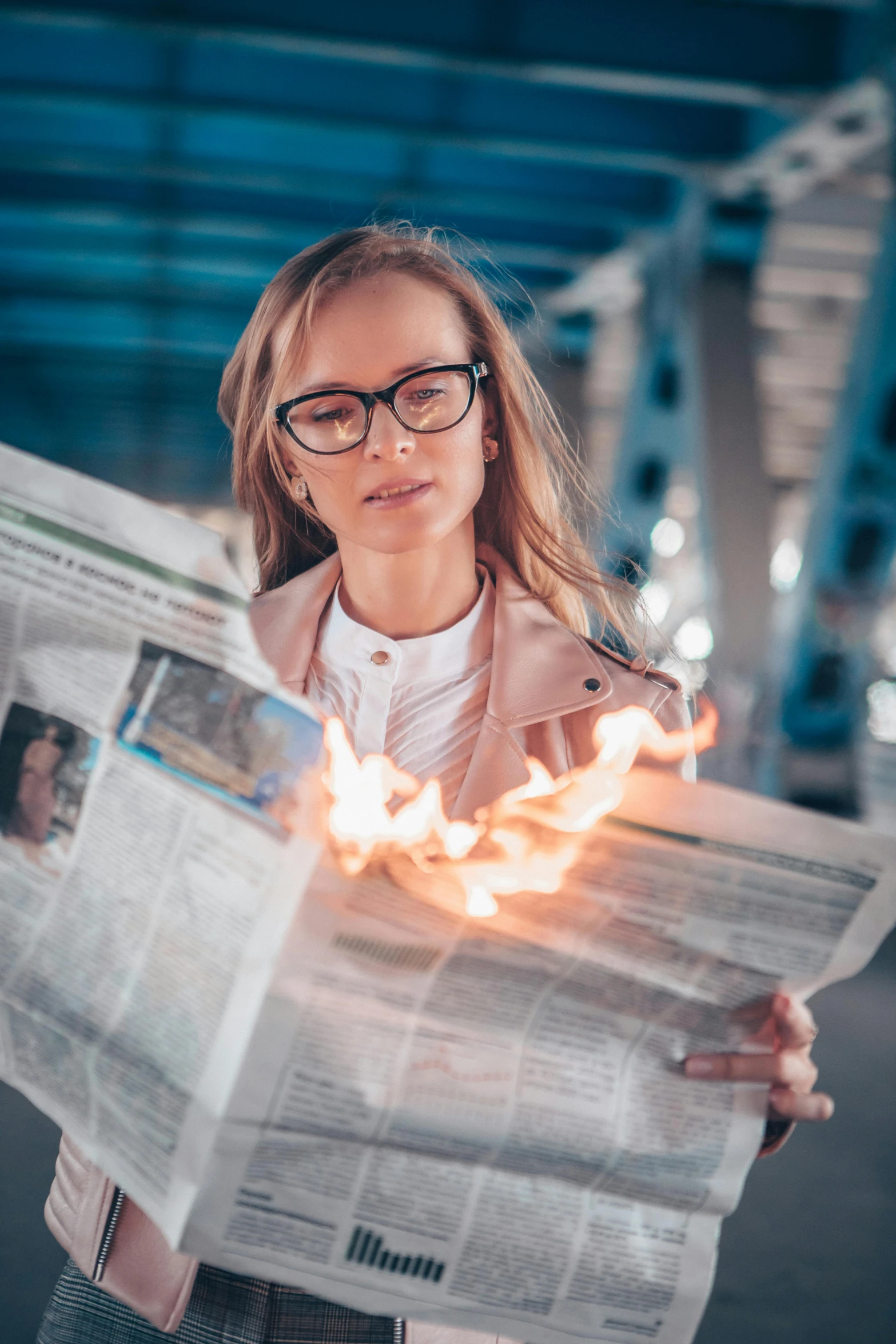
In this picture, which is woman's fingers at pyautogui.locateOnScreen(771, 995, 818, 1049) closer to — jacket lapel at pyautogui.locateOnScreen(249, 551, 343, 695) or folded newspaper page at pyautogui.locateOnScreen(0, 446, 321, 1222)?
folded newspaper page at pyautogui.locateOnScreen(0, 446, 321, 1222)

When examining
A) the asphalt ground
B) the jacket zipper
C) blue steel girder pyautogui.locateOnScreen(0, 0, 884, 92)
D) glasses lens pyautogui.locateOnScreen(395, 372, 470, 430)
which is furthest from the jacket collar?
blue steel girder pyautogui.locateOnScreen(0, 0, 884, 92)

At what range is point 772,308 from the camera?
349 inches

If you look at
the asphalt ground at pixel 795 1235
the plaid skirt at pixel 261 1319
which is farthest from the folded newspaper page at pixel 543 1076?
the asphalt ground at pixel 795 1235

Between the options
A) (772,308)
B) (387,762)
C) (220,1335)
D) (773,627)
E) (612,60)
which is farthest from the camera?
(772,308)

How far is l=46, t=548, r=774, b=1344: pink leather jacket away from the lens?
108 centimetres

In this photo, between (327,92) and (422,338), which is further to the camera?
(327,92)

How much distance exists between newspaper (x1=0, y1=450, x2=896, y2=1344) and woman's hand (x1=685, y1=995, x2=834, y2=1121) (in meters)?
→ 0.02

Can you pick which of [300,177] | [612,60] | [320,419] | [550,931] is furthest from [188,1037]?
[300,177]

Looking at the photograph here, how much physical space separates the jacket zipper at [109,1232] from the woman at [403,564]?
0.04m

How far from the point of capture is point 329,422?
1.30 metres

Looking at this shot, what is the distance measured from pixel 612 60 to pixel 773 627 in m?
3.07

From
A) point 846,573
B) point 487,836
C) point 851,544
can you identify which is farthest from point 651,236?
point 487,836

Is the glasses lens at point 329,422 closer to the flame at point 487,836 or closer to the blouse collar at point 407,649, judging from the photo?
the blouse collar at point 407,649

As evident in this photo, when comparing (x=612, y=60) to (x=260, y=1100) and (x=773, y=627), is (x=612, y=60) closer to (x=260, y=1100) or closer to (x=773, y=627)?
(x=773, y=627)
